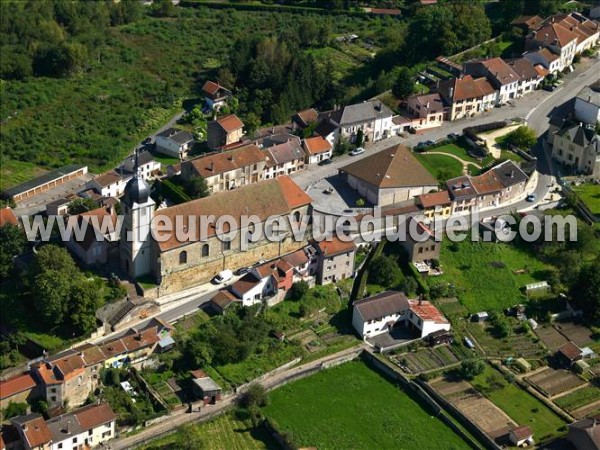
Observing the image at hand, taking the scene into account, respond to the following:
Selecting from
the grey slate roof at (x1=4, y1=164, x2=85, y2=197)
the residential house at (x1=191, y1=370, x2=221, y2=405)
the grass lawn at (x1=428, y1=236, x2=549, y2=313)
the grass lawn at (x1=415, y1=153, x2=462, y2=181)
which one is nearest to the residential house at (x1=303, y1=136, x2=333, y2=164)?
the grass lawn at (x1=415, y1=153, x2=462, y2=181)

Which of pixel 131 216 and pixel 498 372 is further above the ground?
pixel 131 216

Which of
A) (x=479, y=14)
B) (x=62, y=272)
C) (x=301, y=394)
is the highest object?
(x=479, y=14)

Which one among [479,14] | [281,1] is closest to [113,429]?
[479,14]

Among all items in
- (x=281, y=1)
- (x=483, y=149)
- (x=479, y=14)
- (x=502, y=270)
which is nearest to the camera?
(x=502, y=270)

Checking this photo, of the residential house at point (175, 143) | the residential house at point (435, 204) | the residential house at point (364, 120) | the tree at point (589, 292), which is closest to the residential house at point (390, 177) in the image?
the residential house at point (435, 204)

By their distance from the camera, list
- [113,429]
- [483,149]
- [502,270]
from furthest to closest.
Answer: [483,149] → [502,270] → [113,429]

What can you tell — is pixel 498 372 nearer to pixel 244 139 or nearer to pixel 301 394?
pixel 301 394

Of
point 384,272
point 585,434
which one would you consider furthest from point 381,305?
point 585,434
